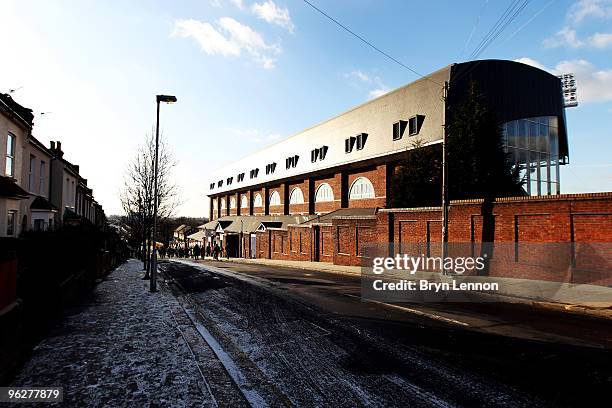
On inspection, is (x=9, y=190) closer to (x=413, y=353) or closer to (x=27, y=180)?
(x=27, y=180)

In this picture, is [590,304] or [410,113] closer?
[590,304]

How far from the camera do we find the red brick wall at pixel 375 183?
30766 millimetres

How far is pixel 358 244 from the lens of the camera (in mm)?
25531

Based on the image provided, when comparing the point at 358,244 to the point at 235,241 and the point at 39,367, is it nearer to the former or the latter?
the point at 39,367

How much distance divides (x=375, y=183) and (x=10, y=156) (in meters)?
25.4

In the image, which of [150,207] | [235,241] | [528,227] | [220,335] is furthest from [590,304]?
[235,241]

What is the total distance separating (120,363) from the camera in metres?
5.85

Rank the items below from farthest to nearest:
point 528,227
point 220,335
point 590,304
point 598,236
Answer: point 528,227 < point 598,236 < point 590,304 < point 220,335

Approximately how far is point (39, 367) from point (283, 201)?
4108cm

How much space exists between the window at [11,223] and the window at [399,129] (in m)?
25.8

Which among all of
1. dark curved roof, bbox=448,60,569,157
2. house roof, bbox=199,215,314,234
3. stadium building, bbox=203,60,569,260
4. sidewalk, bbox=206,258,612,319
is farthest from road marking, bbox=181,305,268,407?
house roof, bbox=199,215,314,234

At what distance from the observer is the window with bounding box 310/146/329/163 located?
39.4 meters

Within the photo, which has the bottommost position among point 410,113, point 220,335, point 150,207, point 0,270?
point 220,335

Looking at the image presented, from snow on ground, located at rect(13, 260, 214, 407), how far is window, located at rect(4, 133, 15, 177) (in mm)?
8931
